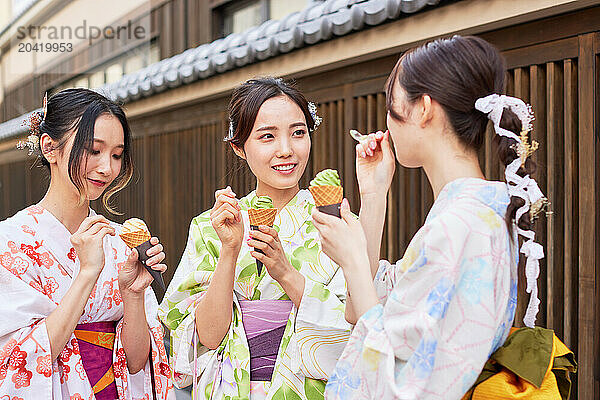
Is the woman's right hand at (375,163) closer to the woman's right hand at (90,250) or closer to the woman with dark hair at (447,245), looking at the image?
the woman with dark hair at (447,245)

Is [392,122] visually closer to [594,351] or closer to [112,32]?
[594,351]

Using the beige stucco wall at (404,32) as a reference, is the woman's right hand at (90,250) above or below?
below

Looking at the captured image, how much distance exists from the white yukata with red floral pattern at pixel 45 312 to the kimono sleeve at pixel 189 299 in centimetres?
21

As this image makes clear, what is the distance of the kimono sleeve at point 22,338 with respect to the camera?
2387 millimetres

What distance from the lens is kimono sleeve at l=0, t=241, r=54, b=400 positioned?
7.83ft

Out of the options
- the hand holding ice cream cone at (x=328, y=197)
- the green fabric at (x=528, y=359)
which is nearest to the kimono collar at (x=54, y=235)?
the hand holding ice cream cone at (x=328, y=197)

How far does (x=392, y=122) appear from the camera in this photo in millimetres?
1998

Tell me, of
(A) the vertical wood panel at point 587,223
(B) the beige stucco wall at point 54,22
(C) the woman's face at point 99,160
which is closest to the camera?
(C) the woman's face at point 99,160

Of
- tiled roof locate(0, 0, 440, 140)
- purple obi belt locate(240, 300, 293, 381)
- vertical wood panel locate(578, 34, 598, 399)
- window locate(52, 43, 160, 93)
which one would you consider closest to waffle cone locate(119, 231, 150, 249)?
purple obi belt locate(240, 300, 293, 381)

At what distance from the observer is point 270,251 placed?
2.38m

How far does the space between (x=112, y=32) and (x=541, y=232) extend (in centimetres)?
1113

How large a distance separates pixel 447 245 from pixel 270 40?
433cm

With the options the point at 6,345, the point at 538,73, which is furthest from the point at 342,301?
the point at 538,73

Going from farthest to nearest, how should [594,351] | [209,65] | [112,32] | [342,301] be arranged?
1. [112,32]
2. [209,65]
3. [594,351]
4. [342,301]
